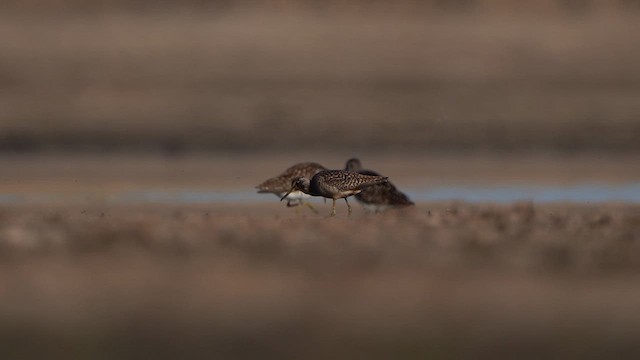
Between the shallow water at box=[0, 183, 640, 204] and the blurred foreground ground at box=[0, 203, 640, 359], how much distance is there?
190 inches

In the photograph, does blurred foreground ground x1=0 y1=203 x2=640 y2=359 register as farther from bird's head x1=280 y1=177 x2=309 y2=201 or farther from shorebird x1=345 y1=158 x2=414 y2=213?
shorebird x1=345 y1=158 x2=414 y2=213

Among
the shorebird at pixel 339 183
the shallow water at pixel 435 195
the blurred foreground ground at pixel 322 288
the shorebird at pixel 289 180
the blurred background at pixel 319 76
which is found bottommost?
the blurred foreground ground at pixel 322 288

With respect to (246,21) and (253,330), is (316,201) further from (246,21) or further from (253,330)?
(246,21)

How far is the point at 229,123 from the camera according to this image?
33.3 meters

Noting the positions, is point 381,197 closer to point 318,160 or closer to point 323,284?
point 323,284

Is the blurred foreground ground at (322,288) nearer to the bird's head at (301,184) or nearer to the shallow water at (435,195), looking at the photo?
the bird's head at (301,184)

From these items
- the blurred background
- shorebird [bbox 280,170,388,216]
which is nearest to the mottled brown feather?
shorebird [bbox 280,170,388,216]

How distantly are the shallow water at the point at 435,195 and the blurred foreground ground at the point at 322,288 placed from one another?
481 centimetres

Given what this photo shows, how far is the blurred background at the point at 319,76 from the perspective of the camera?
32375 mm

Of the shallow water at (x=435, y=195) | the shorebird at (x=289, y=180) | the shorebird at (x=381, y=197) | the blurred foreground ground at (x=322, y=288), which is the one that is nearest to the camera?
the blurred foreground ground at (x=322, y=288)

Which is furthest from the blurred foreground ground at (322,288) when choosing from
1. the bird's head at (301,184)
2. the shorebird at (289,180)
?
the shorebird at (289,180)

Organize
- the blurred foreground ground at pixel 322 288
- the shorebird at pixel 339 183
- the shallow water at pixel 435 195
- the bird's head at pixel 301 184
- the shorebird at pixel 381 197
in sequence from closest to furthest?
1. the blurred foreground ground at pixel 322 288
2. the shorebird at pixel 339 183
3. the bird's head at pixel 301 184
4. the shorebird at pixel 381 197
5. the shallow water at pixel 435 195

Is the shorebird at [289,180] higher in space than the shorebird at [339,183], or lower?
higher

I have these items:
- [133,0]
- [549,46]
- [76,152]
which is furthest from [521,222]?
[133,0]
